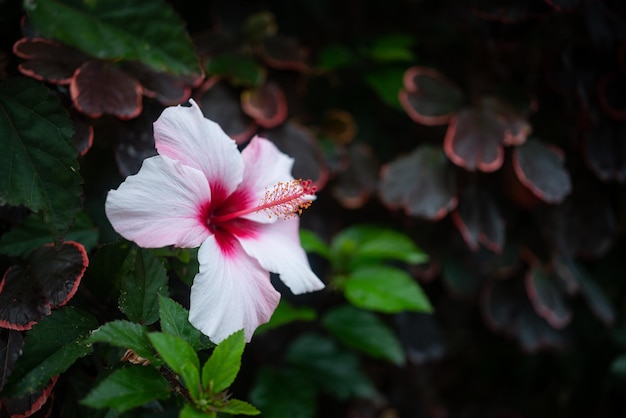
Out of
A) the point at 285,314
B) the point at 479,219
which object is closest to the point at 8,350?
the point at 285,314

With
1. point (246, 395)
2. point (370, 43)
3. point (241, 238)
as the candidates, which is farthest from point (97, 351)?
point (370, 43)

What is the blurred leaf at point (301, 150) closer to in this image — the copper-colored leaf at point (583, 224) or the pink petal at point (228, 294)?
the pink petal at point (228, 294)

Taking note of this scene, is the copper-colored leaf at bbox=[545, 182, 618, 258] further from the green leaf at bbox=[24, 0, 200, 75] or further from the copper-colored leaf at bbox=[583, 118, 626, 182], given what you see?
the green leaf at bbox=[24, 0, 200, 75]

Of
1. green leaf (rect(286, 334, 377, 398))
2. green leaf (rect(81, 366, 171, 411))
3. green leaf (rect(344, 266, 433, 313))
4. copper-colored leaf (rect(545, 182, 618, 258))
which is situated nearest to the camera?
green leaf (rect(81, 366, 171, 411))

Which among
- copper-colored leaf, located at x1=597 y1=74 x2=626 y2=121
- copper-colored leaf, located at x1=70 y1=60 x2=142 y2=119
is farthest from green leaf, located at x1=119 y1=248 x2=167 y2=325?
copper-colored leaf, located at x1=597 y1=74 x2=626 y2=121

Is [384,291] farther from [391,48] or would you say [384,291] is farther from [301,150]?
[391,48]

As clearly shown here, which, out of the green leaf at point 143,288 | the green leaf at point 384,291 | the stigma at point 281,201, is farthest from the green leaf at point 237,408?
the green leaf at point 384,291
